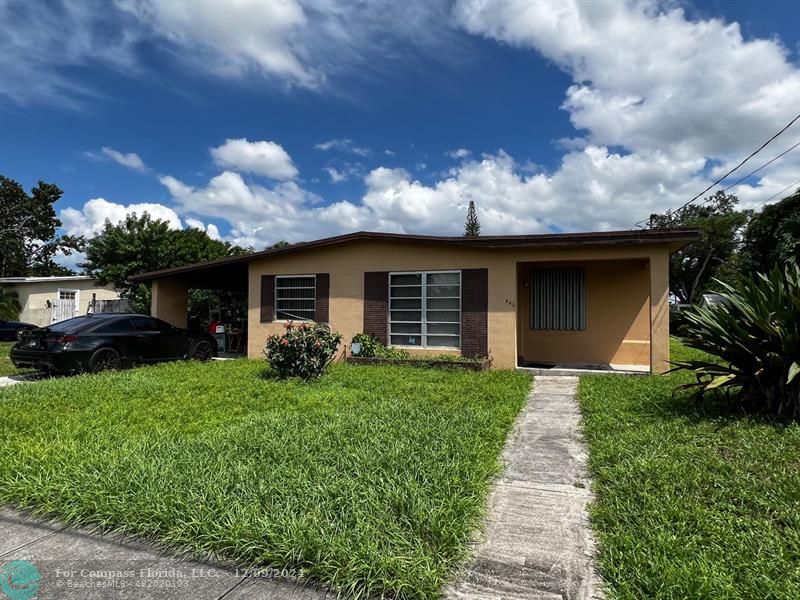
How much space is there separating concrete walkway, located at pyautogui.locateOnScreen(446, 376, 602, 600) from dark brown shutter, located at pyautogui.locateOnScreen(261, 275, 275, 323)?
29.3ft

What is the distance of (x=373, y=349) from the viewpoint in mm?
11156

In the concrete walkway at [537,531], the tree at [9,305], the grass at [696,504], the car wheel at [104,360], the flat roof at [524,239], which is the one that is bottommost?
the concrete walkway at [537,531]

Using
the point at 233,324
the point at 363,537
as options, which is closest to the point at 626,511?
the point at 363,537

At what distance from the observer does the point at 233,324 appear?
703 inches

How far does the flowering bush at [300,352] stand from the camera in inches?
338

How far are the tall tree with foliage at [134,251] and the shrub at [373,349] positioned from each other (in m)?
13.1

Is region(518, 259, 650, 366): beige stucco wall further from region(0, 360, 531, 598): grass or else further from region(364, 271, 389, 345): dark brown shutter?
region(0, 360, 531, 598): grass

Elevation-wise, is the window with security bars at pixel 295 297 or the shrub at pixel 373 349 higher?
the window with security bars at pixel 295 297

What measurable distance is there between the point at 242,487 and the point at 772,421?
217 inches

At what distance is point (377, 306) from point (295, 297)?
2512 mm

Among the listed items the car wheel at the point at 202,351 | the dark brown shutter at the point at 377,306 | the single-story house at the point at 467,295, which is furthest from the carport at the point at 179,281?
the dark brown shutter at the point at 377,306

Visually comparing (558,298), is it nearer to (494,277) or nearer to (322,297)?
(494,277)

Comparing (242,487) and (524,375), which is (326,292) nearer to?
(524,375)

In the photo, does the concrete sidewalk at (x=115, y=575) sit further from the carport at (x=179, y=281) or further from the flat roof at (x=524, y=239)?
the carport at (x=179, y=281)
